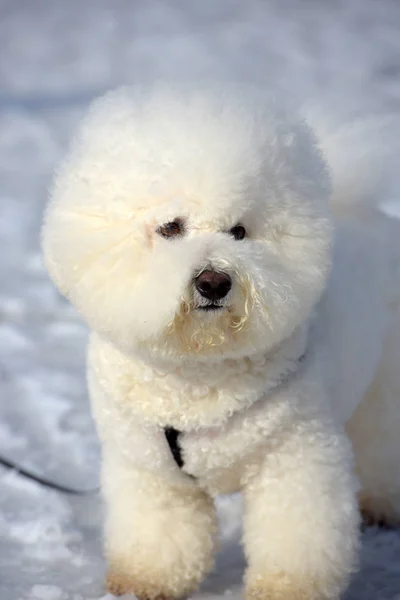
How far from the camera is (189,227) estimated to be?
1.74m

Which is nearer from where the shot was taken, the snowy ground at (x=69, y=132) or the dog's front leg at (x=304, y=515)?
the dog's front leg at (x=304, y=515)

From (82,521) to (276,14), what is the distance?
5.32 meters

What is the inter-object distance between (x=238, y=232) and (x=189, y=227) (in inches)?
4.2

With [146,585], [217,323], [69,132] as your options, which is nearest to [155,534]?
[146,585]

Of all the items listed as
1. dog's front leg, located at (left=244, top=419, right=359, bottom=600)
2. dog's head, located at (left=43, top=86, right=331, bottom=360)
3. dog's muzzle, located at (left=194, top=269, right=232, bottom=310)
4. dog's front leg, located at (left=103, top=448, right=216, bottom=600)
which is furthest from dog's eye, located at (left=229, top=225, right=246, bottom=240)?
dog's front leg, located at (left=103, top=448, right=216, bottom=600)

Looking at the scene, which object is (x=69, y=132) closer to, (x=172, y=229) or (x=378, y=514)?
(x=378, y=514)

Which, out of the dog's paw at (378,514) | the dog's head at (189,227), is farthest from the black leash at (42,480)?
the dog's head at (189,227)

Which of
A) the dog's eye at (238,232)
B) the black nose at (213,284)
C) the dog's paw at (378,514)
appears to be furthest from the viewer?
the dog's paw at (378,514)

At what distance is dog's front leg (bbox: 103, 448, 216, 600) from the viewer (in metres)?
2.13

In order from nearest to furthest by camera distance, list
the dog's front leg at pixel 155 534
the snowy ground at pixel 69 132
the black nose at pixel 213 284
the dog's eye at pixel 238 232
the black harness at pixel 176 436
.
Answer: the black nose at pixel 213 284, the dog's eye at pixel 238 232, the black harness at pixel 176 436, the dog's front leg at pixel 155 534, the snowy ground at pixel 69 132

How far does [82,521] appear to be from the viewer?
2.59 meters

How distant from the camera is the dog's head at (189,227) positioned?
5.53ft

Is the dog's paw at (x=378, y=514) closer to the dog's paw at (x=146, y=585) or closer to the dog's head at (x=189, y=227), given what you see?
the dog's paw at (x=146, y=585)

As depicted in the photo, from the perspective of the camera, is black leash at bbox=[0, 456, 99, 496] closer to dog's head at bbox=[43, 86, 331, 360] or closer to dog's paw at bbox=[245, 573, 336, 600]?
dog's paw at bbox=[245, 573, 336, 600]
